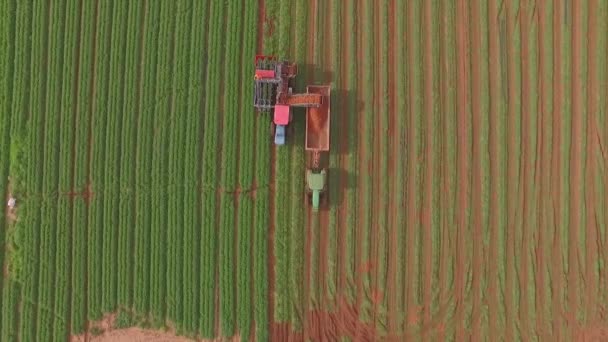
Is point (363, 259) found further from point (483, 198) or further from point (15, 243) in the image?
point (15, 243)

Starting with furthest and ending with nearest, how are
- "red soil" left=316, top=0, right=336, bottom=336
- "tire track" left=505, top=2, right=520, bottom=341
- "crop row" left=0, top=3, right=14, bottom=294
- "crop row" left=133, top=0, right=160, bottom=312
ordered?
"crop row" left=0, top=3, right=14, bottom=294
"crop row" left=133, top=0, right=160, bottom=312
"red soil" left=316, top=0, right=336, bottom=336
"tire track" left=505, top=2, right=520, bottom=341

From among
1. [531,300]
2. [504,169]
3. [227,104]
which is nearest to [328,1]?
[227,104]

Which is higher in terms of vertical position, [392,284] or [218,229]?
[218,229]

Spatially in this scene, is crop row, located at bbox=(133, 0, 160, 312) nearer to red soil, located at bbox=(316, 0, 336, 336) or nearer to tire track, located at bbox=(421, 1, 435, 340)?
red soil, located at bbox=(316, 0, 336, 336)

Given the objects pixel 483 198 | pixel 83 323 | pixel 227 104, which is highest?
pixel 227 104

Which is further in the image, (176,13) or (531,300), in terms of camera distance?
(176,13)

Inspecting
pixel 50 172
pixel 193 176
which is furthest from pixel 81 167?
pixel 193 176

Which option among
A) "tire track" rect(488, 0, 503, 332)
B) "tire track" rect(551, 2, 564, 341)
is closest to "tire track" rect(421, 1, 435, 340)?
"tire track" rect(488, 0, 503, 332)
